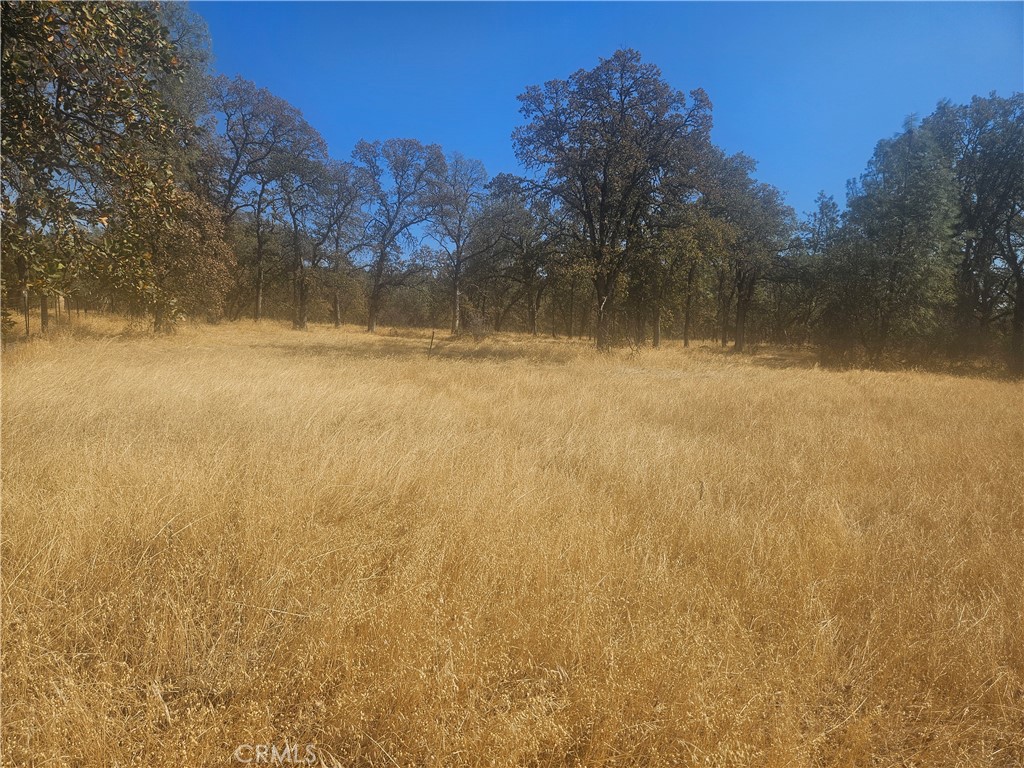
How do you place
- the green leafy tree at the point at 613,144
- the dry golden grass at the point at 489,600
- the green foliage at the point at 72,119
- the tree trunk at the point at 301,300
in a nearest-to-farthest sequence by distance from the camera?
the dry golden grass at the point at 489,600 < the green foliage at the point at 72,119 < the green leafy tree at the point at 613,144 < the tree trunk at the point at 301,300

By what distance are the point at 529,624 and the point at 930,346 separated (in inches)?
947

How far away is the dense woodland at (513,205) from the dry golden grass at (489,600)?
321 centimetres

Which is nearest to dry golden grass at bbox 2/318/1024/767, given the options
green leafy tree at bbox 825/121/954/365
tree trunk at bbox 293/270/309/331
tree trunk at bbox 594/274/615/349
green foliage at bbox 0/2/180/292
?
green foliage at bbox 0/2/180/292

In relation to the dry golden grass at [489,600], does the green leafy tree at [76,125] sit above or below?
above

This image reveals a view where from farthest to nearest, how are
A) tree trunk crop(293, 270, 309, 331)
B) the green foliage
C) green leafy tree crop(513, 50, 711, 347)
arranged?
tree trunk crop(293, 270, 309, 331)
green leafy tree crop(513, 50, 711, 347)
the green foliage

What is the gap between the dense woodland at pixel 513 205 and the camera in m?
5.34

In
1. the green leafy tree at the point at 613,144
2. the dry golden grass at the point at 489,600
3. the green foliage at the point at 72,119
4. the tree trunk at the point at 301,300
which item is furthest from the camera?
the tree trunk at the point at 301,300

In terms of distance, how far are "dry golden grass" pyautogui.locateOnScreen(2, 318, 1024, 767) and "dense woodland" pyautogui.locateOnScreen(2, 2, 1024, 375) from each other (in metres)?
3.21

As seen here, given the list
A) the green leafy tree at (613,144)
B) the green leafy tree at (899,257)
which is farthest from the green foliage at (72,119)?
the green leafy tree at (899,257)

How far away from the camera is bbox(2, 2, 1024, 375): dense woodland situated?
534 centimetres

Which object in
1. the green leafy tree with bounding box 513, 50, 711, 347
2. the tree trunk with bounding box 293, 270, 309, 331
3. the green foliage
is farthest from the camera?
the tree trunk with bounding box 293, 270, 309, 331

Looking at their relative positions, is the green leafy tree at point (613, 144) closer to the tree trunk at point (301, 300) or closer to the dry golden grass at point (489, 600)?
the dry golden grass at point (489, 600)

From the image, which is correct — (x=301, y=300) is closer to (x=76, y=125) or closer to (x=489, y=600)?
(x=76, y=125)

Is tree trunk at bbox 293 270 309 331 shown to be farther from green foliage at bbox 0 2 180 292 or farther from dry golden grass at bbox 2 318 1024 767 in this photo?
dry golden grass at bbox 2 318 1024 767
